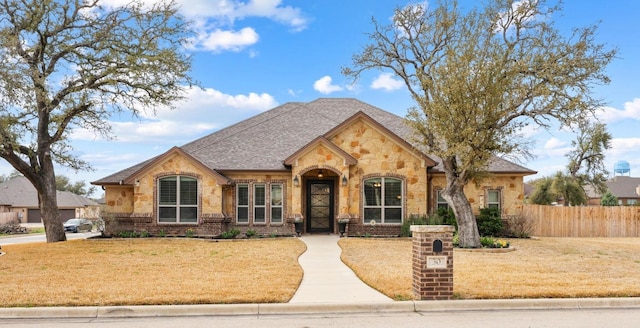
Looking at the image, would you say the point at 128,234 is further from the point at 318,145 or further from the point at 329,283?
the point at 329,283

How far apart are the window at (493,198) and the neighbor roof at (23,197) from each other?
48957 mm

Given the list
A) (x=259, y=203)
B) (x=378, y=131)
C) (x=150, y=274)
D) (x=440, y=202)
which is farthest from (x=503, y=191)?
(x=150, y=274)

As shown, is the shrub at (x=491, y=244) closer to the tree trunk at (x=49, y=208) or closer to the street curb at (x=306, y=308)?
the street curb at (x=306, y=308)

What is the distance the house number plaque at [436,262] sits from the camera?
8.97 meters

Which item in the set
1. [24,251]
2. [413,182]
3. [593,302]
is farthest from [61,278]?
[413,182]

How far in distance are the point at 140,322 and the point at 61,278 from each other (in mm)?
4449


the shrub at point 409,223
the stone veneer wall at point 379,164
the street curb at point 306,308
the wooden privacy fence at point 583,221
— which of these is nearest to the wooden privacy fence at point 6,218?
the stone veneer wall at point 379,164

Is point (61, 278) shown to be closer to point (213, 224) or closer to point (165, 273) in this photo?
point (165, 273)

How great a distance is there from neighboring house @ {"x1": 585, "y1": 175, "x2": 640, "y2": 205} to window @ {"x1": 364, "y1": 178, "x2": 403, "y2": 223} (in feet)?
190

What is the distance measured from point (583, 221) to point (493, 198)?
→ 7.43m

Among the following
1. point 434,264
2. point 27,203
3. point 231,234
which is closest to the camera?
point 434,264

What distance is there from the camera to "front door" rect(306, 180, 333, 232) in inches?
929

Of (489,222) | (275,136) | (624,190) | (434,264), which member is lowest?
(489,222)

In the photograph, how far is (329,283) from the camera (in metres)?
10.7
